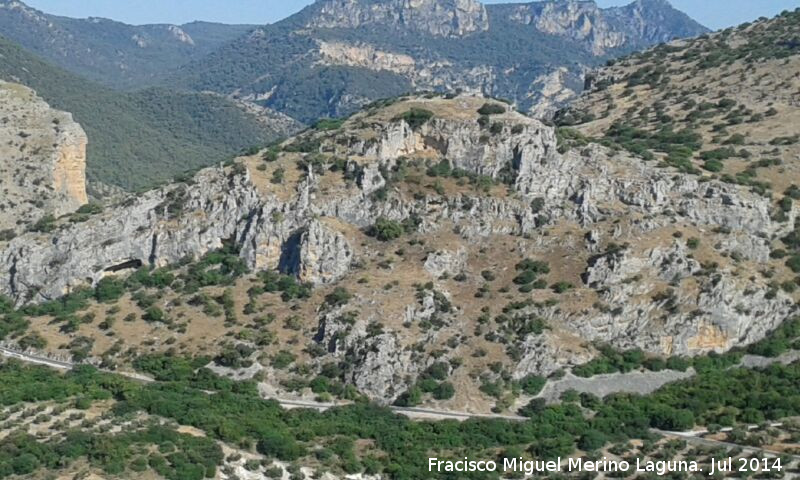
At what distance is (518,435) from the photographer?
69.4 meters

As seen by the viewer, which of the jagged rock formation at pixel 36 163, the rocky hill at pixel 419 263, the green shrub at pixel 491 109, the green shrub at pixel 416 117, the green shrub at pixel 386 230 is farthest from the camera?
the jagged rock formation at pixel 36 163

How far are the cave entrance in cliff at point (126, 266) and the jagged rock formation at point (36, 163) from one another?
845 inches

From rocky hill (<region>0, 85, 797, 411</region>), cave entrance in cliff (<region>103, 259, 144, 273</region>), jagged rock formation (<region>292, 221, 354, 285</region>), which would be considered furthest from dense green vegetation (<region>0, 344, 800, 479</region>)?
cave entrance in cliff (<region>103, 259, 144, 273</region>)

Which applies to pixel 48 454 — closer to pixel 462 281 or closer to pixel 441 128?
pixel 462 281

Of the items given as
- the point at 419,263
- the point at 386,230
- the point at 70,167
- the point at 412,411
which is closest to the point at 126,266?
the point at 386,230

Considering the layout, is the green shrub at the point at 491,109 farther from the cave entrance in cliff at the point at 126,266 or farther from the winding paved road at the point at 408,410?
the winding paved road at the point at 408,410

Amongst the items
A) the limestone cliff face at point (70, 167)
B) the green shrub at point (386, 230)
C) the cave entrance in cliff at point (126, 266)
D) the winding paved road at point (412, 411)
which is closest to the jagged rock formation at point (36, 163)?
the limestone cliff face at point (70, 167)

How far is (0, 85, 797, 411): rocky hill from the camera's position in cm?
8075

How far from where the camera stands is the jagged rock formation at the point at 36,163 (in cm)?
11662

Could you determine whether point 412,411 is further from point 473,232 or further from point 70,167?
point 70,167

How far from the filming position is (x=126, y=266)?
9500 centimetres

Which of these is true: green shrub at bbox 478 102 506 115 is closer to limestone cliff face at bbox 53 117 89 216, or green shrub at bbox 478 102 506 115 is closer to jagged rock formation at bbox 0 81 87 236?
jagged rock formation at bbox 0 81 87 236

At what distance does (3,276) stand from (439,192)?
36293 mm

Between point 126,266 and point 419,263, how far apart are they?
996 inches
